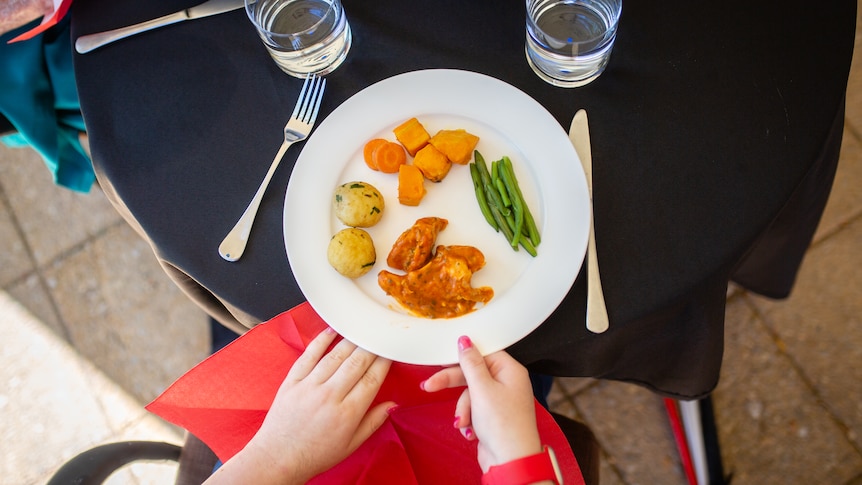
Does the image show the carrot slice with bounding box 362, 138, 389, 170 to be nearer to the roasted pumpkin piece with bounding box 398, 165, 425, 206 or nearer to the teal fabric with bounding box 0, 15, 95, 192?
the roasted pumpkin piece with bounding box 398, 165, 425, 206

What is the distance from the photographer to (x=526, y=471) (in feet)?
3.72

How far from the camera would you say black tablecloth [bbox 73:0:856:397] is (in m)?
1.16

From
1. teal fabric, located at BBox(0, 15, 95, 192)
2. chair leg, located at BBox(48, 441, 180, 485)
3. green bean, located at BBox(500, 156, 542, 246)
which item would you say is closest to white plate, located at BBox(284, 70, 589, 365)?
green bean, located at BBox(500, 156, 542, 246)

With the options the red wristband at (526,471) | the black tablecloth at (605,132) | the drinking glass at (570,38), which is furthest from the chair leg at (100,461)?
the drinking glass at (570,38)

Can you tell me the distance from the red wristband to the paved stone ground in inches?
43.9

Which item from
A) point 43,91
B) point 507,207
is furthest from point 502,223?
point 43,91

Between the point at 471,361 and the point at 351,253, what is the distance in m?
0.28

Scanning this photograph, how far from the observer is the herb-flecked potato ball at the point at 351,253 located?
1147 mm

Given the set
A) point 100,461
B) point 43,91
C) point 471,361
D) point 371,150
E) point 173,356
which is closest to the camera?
point 471,361

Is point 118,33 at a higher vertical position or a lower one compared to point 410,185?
higher

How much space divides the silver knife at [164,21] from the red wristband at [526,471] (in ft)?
3.39

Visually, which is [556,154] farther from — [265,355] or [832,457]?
[832,457]

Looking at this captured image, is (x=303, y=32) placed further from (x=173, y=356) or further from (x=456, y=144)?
(x=173, y=356)

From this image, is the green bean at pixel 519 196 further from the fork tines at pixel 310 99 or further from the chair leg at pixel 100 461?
the chair leg at pixel 100 461
